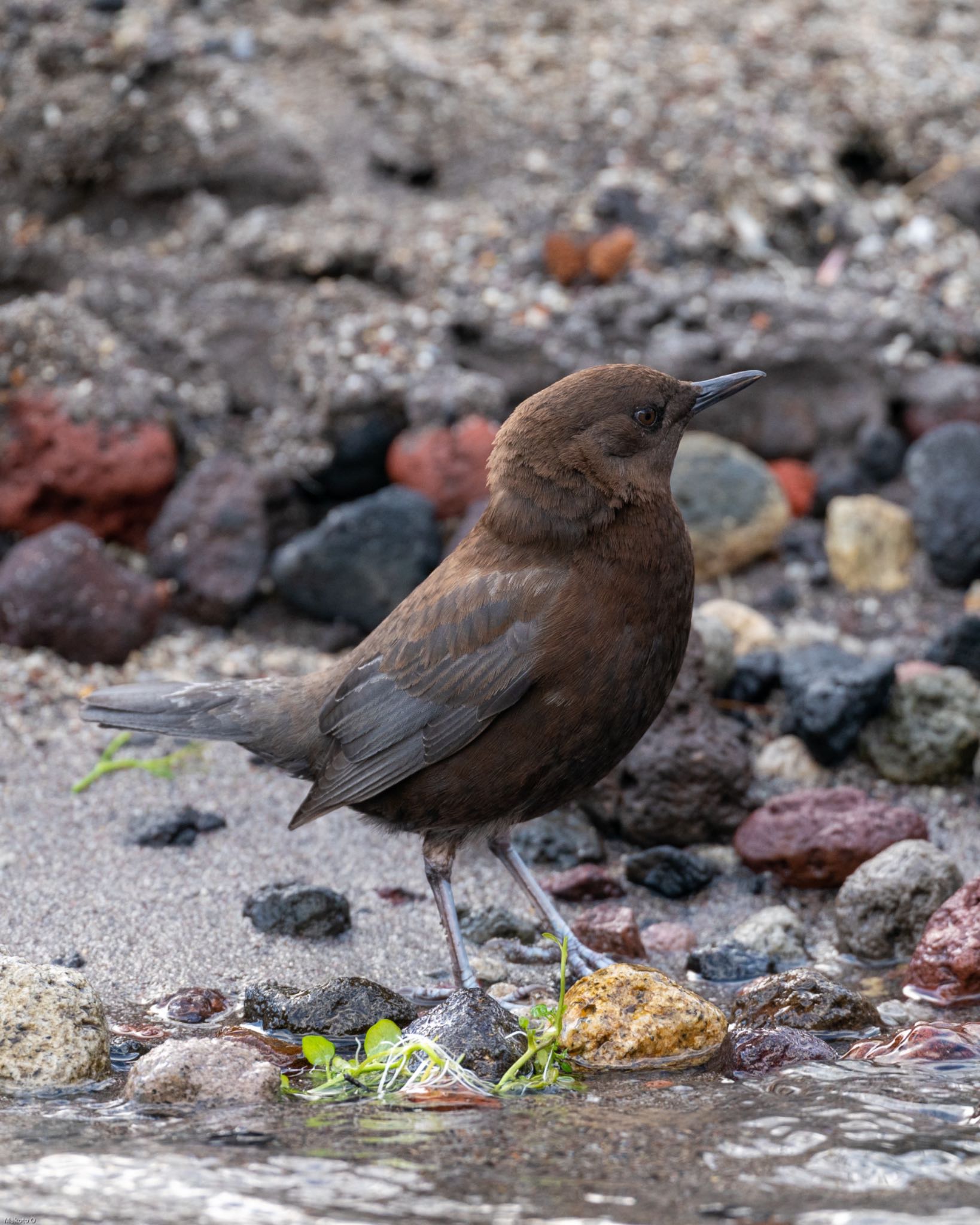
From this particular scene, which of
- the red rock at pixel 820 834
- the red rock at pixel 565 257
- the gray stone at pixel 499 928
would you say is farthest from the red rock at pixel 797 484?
the gray stone at pixel 499 928

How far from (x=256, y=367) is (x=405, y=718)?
365cm

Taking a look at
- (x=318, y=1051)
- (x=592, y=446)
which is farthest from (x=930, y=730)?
(x=318, y=1051)

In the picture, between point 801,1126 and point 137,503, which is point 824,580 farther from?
point 801,1126

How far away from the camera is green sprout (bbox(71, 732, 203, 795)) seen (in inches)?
226

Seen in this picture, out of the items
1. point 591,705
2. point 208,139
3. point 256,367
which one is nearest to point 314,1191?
point 591,705

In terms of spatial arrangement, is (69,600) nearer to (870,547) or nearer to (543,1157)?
(870,547)

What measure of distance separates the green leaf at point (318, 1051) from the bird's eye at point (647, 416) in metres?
2.06

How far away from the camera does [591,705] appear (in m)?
4.18

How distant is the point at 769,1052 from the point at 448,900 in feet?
3.86

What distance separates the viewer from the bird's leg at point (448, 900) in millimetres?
4383

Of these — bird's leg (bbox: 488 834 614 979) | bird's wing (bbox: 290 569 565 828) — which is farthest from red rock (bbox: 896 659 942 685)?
bird's wing (bbox: 290 569 565 828)

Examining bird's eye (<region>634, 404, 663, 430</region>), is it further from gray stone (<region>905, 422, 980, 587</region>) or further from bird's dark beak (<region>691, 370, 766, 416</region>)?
gray stone (<region>905, 422, 980, 587</region>)

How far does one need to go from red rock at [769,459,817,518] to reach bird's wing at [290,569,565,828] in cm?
327

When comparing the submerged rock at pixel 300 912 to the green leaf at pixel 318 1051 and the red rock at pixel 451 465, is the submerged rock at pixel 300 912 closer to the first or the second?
the green leaf at pixel 318 1051
